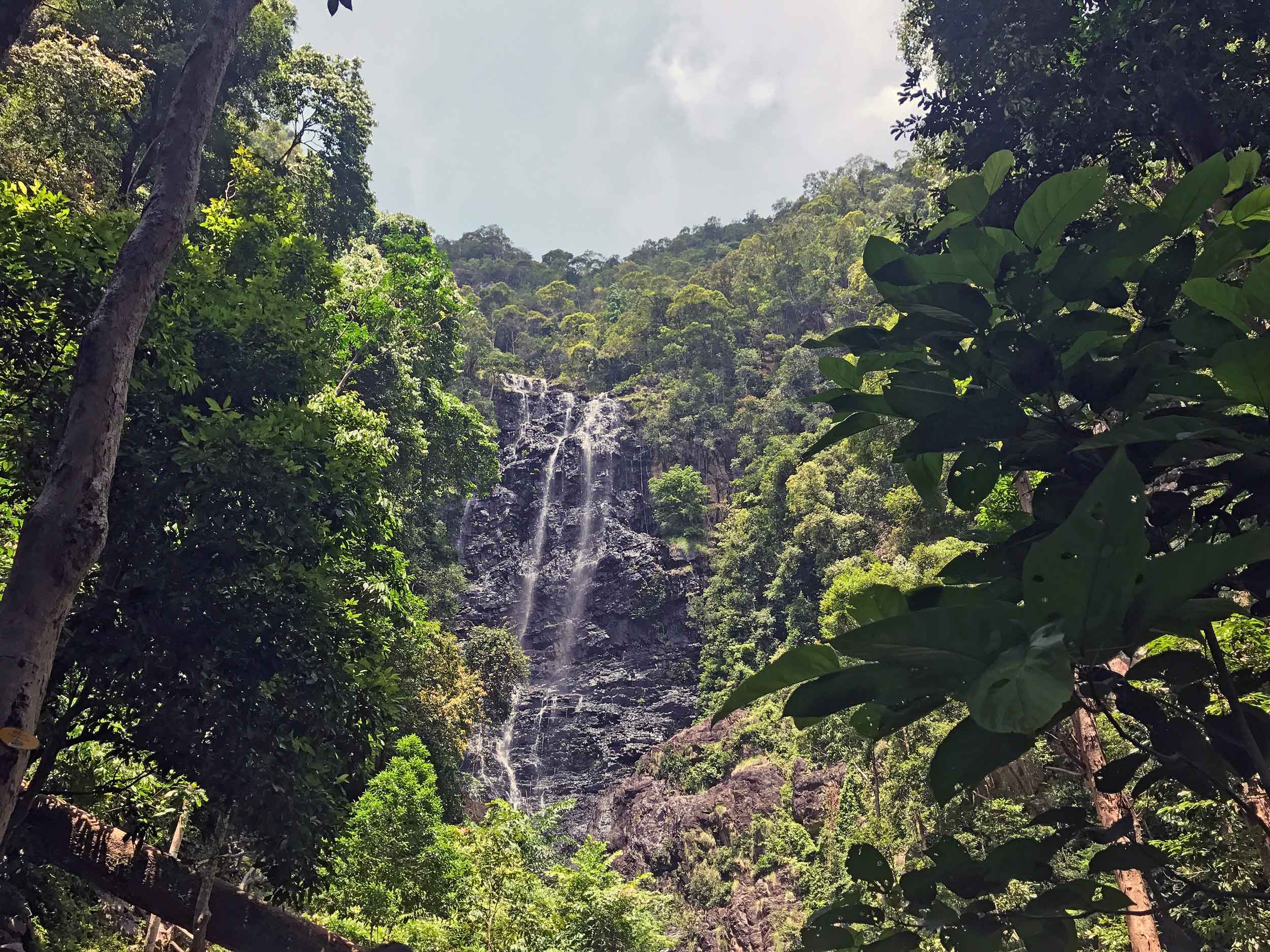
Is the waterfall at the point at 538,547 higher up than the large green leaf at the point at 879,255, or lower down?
higher up

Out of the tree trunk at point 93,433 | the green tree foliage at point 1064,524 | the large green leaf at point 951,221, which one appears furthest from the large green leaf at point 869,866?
the tree trunk at point 93,433

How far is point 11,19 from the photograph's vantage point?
261 cm

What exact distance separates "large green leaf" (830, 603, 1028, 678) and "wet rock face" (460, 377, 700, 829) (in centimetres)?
1899

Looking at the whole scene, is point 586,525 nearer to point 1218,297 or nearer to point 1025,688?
point 1218,297

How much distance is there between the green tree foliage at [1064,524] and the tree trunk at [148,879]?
505 cm

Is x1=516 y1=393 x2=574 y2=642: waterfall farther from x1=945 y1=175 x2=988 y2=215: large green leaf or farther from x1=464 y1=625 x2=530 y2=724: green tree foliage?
x1=945 y1=175 x2=988 y2=215: large green leaf

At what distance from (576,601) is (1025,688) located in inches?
916

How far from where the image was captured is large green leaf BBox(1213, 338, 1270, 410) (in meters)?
0.55

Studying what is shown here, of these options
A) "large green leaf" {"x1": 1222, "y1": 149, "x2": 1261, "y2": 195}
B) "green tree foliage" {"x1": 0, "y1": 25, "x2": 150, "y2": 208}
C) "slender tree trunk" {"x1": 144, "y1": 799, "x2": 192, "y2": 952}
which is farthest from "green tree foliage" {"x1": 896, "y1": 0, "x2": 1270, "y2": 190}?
"green tree foliage" {"x1": 0, "y1": 25, "x2": 150, "y2": 208}

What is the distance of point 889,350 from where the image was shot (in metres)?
0.79

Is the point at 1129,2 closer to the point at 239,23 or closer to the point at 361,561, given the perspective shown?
the point at 239,23

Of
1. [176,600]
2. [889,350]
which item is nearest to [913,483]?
[889,350]

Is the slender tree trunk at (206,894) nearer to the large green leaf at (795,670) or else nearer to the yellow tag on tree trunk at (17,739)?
the yellow tag on tree trunk at (17,739)

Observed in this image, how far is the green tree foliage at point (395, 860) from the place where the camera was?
301 inches
